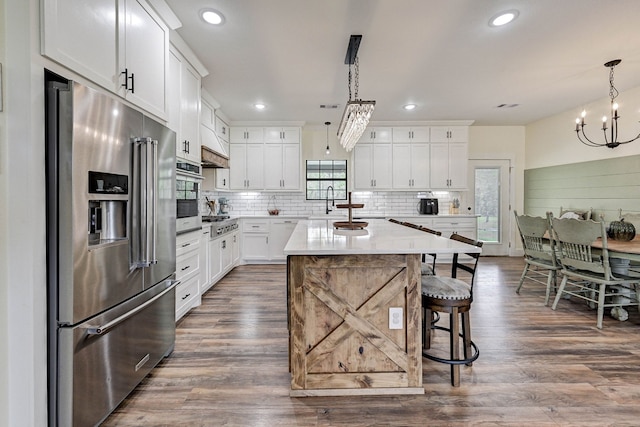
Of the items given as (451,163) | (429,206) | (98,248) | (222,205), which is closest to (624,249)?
(429,206)

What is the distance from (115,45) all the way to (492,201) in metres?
6.65

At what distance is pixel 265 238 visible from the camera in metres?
5.72

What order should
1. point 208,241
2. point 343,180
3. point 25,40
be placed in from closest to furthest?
point 25,40, point 208,241, point 343,180

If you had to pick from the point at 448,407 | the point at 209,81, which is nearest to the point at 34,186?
the point at 448,407

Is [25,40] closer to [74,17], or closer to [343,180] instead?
[74,17]

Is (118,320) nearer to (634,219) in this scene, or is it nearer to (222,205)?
(222,205)

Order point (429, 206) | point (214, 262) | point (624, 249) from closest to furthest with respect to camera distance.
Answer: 1. point (624, 249)
2. point (214, 262)
3. point (429, 206)

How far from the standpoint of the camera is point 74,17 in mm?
1473

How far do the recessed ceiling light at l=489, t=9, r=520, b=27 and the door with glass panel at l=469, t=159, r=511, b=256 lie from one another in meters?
4.02

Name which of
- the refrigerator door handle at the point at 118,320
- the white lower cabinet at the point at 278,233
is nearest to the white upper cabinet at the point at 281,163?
the white lower cabinet at the point at 278,233

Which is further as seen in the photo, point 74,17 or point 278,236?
point 278,236

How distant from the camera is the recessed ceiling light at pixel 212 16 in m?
2.45

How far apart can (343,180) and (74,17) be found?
16.8ft

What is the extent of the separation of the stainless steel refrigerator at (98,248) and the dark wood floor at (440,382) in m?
0.33
